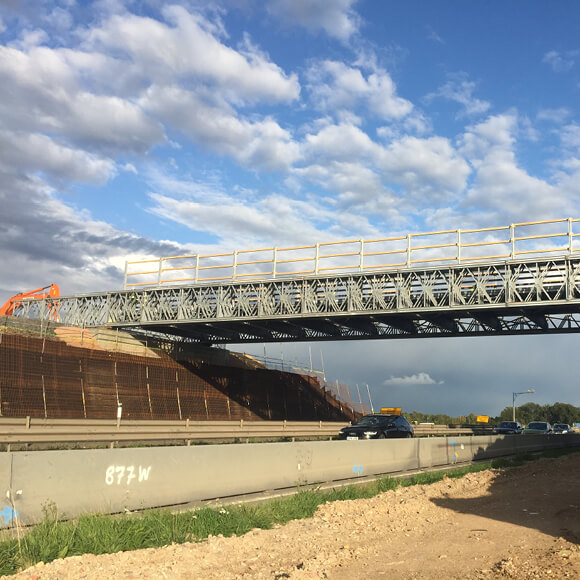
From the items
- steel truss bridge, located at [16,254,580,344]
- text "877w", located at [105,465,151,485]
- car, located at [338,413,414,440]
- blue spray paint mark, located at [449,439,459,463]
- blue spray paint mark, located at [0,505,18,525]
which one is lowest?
blue spray paint mark, located at [449,439,459,463]

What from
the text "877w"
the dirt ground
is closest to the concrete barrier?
the text "877w"

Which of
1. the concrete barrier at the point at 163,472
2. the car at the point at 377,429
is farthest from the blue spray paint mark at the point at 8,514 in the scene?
the car at the point at 377,429

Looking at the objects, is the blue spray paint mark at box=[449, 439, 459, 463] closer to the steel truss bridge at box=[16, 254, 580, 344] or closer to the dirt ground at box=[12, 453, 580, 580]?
the dirt ground at box=[12, 453, 580, 580]

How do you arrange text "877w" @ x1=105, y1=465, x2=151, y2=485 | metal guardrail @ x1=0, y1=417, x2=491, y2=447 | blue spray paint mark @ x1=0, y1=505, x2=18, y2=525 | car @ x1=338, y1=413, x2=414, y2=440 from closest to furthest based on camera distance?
blue spray paint mark @ x1=0, y1=505, x2=18, y2=525
text "877w" @ x1=105, y1=465, x2=151, y2=485
metal guardrail @ x1=0, y1=417, x2=491, y2=447
car @ x1=338, y1=413, x2=414, y2=440

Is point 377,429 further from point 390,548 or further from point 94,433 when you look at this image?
point 390,548

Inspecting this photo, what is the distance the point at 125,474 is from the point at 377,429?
1704 centimetres

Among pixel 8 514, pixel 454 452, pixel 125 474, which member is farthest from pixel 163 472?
pixel 454 452

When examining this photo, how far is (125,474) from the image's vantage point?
9.64 m

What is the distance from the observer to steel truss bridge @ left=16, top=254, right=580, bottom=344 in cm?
4288

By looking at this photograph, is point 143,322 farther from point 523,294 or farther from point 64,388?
point 523,294

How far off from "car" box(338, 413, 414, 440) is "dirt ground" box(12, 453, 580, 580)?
12.3 m

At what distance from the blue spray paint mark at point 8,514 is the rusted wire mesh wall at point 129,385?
28351 mm

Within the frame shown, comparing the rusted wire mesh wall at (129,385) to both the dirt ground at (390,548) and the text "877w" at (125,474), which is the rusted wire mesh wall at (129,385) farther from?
the dirt ground at (390,548)

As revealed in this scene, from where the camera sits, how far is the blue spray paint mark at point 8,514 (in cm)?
781
